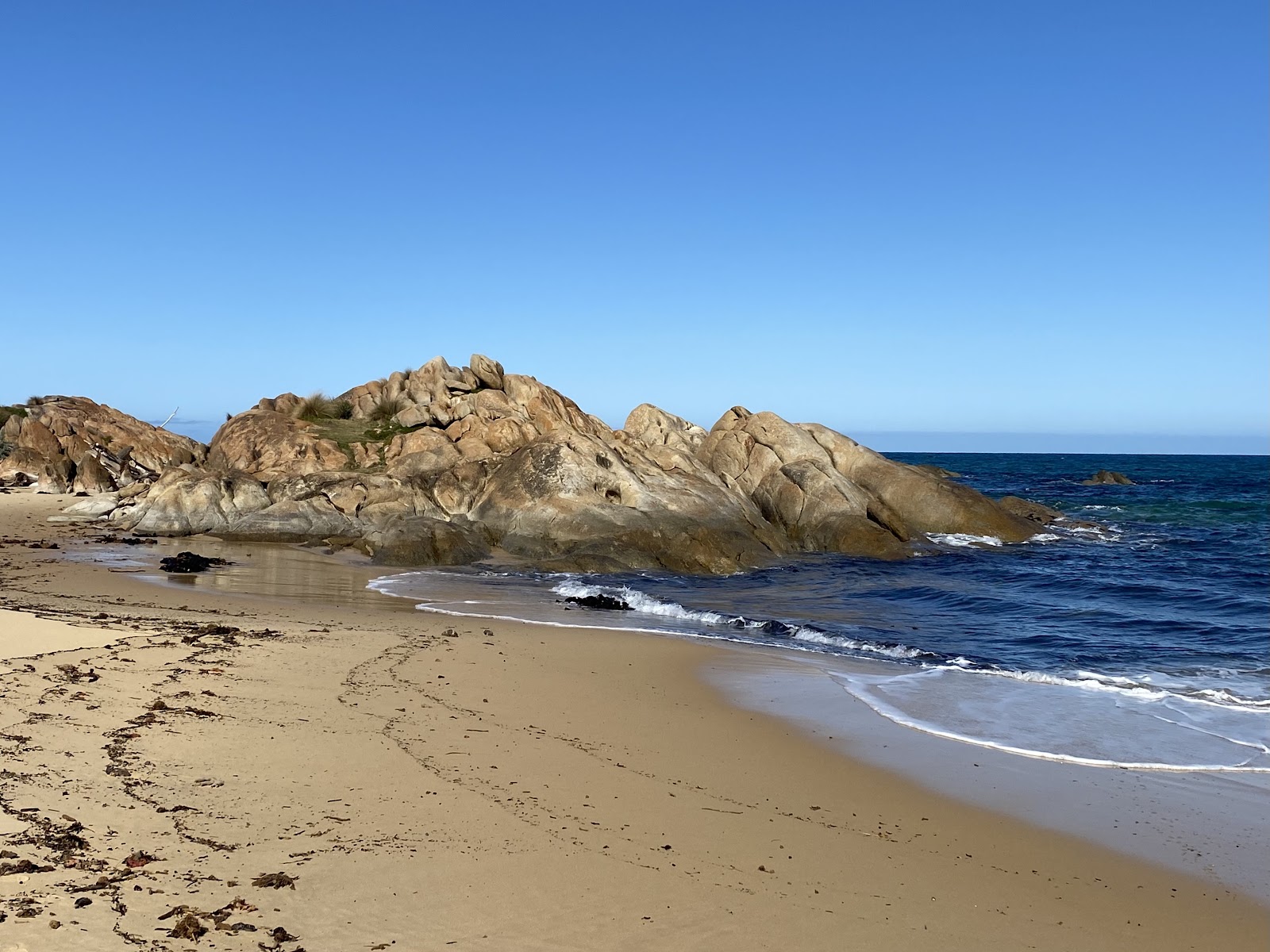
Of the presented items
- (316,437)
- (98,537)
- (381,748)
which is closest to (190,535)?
(98,537)

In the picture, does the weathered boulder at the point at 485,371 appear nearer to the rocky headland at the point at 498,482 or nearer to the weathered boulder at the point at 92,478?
the rocky headland at the point at 498,482

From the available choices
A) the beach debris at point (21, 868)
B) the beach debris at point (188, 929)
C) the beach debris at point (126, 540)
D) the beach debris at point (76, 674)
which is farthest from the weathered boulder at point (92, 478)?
the beach debris at point (188, 929)

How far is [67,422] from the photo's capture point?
3550cm

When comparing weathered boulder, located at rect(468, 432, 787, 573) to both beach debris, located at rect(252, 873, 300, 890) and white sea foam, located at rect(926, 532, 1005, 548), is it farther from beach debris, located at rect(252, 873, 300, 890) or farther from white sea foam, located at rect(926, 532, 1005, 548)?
beach debris, located at rect(252, 873, 300, 890)

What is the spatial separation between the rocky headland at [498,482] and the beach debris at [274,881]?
1615cm

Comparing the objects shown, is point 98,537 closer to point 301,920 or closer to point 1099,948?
point 301,920

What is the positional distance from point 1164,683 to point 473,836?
10.3 m

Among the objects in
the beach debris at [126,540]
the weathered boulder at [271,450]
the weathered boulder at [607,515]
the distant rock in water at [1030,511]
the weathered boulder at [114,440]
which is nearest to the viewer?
the weathered boulder at [607,515]

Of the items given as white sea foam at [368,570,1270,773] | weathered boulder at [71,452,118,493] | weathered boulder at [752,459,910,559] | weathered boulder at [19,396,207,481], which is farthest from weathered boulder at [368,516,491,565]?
weathered boulder at [71,452,118,493]

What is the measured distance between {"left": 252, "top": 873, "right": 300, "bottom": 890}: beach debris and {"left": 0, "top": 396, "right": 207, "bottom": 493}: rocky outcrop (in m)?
30.4

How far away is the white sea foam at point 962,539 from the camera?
28.4 metres

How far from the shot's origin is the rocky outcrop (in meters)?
33.2

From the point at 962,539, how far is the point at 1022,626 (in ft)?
39.3

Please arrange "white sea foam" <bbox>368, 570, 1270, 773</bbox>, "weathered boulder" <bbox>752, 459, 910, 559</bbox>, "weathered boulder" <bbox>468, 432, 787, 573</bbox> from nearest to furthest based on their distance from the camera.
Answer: "white sea foam" <bbox>368, 570, 1270, 773</bbox> → "weathered boulder" <bbox>468, 432, 787, 573</bbox> → "weathered boulder" <bbox>752, 459, 910, 559</bbox>
